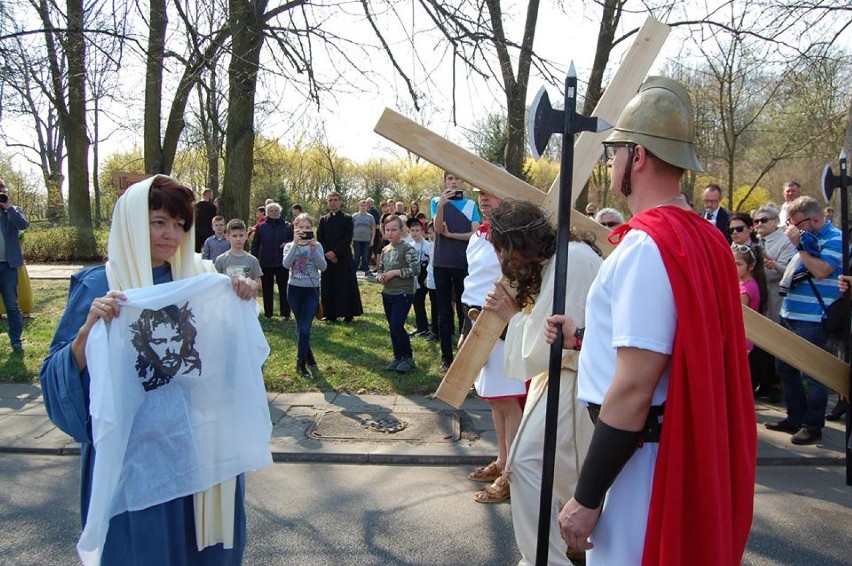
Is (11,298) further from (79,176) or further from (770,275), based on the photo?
(79,176)

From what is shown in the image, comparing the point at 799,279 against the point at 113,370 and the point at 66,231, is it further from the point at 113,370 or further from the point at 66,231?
the point at 66,231

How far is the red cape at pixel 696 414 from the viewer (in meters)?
1.67

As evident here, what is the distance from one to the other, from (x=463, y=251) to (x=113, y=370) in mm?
5495

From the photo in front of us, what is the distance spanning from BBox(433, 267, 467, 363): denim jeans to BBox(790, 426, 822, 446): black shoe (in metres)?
3.38

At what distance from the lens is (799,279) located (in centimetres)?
562

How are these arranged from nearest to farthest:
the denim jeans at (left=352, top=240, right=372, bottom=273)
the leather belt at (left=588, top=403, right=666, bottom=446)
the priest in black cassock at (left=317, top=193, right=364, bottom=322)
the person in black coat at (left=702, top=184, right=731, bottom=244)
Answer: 1. the leather belt at (left=588, top=403, right=666, bottom=446)
2. the person in black coat at (left=702, top=184, right=731, bottom=244)
3. the priest in black cassock at (left=317, top=193, right=364, bottom=322)
4. the denim jeans at (left=352, top=240, right=372, bottom=273)

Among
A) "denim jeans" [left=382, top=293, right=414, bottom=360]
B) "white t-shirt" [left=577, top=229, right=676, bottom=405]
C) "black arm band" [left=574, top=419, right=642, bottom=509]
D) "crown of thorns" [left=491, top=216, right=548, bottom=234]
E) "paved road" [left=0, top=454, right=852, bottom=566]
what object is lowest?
"paved road" [left=0, top=454, right=852, bottom=566]

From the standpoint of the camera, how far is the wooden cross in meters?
2.86

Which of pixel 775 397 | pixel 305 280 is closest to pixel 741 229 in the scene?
pixel 775 397

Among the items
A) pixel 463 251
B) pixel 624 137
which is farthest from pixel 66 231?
pixel 624 137

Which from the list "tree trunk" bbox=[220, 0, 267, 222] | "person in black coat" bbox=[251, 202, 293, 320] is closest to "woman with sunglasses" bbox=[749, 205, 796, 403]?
"tree trunk" bbox=[220, 0, 267, 222]

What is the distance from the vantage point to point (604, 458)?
69.0 inches

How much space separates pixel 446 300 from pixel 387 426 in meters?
2.08

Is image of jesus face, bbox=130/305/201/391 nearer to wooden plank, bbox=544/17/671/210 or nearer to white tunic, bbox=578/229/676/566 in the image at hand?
white tunic, bbox=578/229/676/566
